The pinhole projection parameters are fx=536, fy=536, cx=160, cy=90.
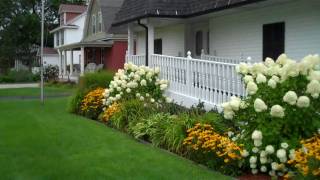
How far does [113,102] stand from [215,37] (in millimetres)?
4354

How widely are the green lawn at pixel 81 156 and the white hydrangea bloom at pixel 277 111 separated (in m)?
1.26

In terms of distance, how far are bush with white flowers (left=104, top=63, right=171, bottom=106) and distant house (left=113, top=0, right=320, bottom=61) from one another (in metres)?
1.91

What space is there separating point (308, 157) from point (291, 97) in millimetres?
977

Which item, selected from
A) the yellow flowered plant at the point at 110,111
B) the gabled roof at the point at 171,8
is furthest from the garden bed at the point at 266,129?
the gabled roof at the point at 171,8

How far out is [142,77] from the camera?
1502 centimetres

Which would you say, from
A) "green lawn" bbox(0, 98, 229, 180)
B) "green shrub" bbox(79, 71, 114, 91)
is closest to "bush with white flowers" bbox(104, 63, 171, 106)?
"green lawn" bbox(0, 98, 229, 180)

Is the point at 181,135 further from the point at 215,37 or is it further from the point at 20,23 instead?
the point at 20,23

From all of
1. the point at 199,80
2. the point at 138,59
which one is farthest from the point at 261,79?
the point at 138,59

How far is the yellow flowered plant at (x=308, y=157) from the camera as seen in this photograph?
645 centimetres

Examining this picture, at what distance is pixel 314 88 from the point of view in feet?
24.3

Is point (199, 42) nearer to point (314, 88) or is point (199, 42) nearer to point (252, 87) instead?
point (252, 87)

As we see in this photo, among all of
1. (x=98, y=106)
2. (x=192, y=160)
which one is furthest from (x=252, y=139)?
(x=98, y=106)

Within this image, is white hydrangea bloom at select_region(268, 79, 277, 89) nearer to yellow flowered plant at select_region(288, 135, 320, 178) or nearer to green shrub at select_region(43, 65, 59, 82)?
yellow flowered plant at select_region(288, 135, 320, 178)

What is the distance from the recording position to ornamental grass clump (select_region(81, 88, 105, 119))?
644 inches
